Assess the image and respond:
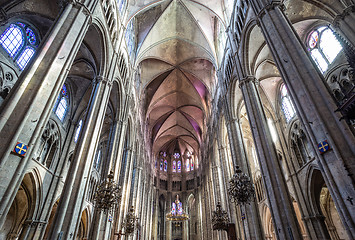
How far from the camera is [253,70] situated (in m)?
12.3

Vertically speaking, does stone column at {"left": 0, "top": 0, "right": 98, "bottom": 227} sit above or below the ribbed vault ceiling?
below

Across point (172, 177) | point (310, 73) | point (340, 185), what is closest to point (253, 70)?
point (310, 73)

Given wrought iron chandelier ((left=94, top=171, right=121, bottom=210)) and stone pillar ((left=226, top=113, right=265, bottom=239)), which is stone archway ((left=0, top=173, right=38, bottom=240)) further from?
stone pillar ((left=226, top=113, right=265, bottom=239))

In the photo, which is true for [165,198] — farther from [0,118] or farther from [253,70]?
[0,118]

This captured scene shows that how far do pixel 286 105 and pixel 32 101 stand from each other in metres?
15.5

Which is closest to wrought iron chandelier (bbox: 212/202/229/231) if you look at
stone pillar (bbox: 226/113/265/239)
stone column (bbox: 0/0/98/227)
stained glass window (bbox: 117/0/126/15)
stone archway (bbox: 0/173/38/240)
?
stone pillar (bbox: 226/113/265/239)

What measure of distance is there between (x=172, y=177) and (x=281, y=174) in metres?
29.3

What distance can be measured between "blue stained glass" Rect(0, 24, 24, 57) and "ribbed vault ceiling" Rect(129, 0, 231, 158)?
24.4ft

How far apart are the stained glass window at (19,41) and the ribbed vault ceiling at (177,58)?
694cm

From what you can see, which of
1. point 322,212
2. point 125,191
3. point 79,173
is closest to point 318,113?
point 79,173

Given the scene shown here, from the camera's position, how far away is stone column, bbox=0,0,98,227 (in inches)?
190

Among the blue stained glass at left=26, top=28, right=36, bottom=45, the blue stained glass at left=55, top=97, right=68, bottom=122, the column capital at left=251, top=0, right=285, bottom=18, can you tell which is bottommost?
the column capital at left=251, top=0, right=285, bottom=18

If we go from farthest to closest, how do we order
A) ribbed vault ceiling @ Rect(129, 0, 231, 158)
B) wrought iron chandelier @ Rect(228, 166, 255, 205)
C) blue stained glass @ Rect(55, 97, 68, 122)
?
ribbed vault ceiling @ Rect(129, 0, 231, 158) < blue stained glass @ Rect(55, 97, 68, 122) < wrought iron chandelier @ Rect(228, 166, 255, 205)

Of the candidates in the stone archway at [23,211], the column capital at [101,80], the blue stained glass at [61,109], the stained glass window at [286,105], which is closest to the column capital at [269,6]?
the column capital at [101,80]
